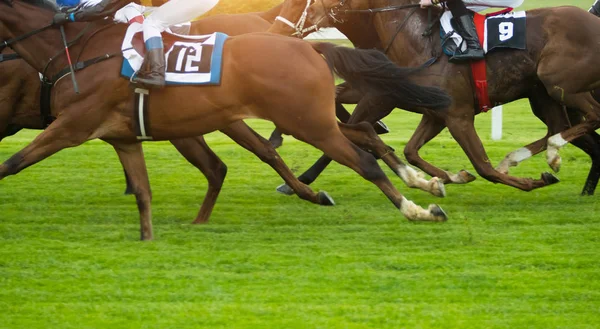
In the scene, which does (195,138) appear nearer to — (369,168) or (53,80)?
(53,80)

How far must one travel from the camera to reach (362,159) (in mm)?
6414

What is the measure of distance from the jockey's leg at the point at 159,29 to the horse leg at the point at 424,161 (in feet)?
7.59

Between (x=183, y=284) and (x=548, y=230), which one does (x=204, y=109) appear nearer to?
(x=183, y=284)

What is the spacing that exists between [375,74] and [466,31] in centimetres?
136

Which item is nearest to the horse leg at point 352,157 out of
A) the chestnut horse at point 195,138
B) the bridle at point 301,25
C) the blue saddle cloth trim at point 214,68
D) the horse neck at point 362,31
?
the blue saddle cloth trim at point 214,68

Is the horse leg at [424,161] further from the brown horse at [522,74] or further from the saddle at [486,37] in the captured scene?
the saddle at [486,37]

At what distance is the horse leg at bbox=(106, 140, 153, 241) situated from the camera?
6.68 m

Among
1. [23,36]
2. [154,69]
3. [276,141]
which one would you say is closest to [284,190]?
[276,141]

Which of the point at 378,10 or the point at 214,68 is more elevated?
the point at 214,68

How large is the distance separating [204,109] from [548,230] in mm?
2432

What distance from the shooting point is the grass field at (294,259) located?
4.89m

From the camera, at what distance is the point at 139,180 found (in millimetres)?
6773

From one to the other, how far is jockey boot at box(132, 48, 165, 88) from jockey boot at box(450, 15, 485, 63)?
2.43 m

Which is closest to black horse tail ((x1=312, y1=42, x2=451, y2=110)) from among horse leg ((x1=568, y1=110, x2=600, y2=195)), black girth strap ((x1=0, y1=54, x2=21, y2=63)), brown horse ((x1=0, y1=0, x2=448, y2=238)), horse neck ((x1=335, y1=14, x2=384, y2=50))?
brown horse ((x1=0, y1=0, x2=448, y2=238))
